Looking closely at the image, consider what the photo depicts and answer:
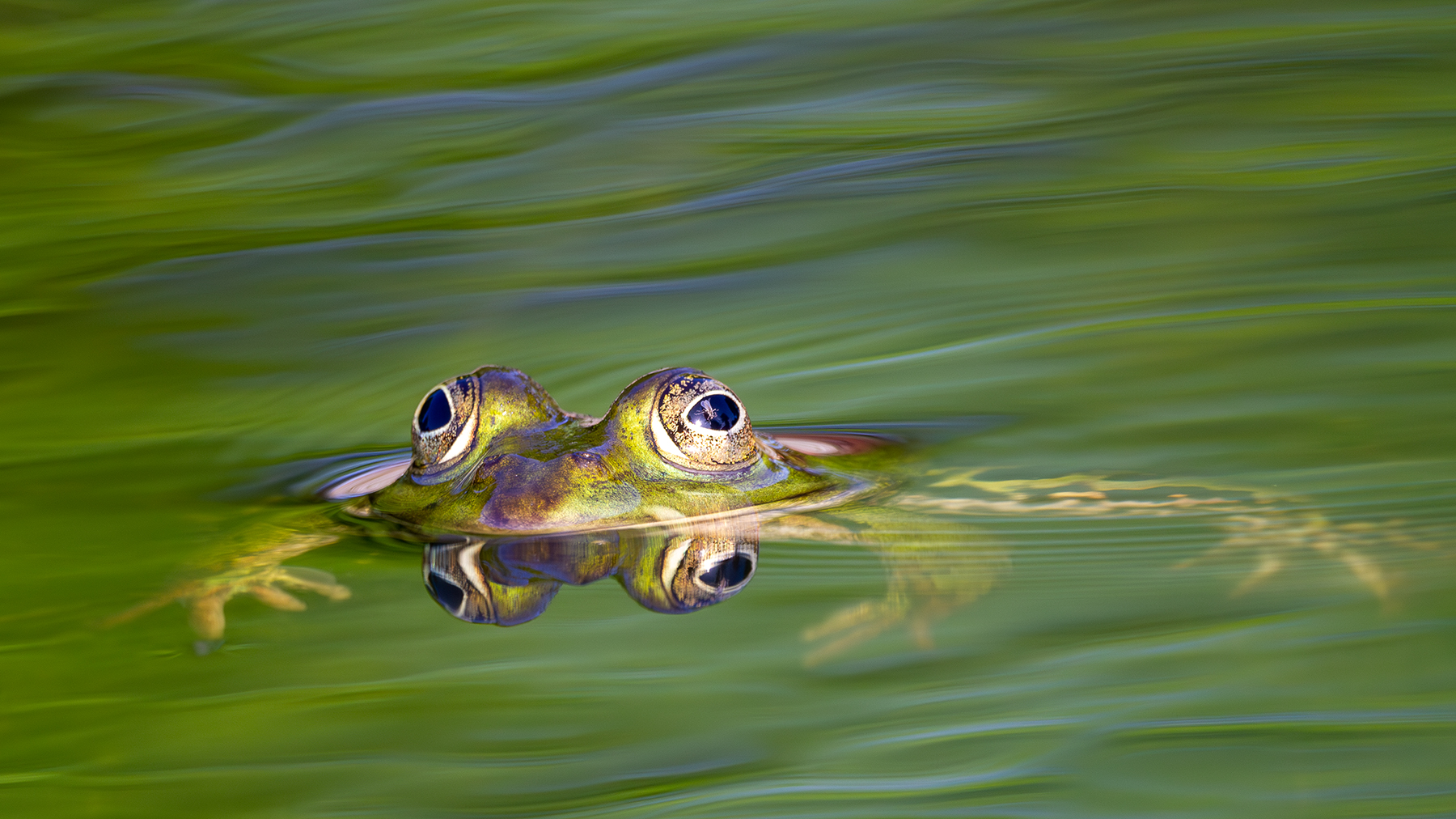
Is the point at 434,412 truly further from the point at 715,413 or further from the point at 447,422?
the point at 715,413

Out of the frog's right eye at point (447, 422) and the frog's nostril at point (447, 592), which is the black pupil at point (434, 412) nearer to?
the frog's right eye at point (447, 422)

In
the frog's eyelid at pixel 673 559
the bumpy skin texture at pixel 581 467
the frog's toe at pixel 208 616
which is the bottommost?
the frog's toe at pixel 208 616

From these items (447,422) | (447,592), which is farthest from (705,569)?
(447,422)

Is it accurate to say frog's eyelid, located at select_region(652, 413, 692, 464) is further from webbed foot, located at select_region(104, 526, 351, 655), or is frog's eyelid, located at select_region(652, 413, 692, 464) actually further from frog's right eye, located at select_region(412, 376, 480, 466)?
webbed foot, located at select_region(104, 526, 351, 655)

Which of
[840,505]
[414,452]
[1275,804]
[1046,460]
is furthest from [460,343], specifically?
[1275,804]

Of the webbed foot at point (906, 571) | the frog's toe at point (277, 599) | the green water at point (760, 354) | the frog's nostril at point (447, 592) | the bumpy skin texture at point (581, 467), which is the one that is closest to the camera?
the green water at point (760, 354)

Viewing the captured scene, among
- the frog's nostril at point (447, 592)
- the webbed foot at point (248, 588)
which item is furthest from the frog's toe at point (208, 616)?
the frog's nostril at point (447, 592)
